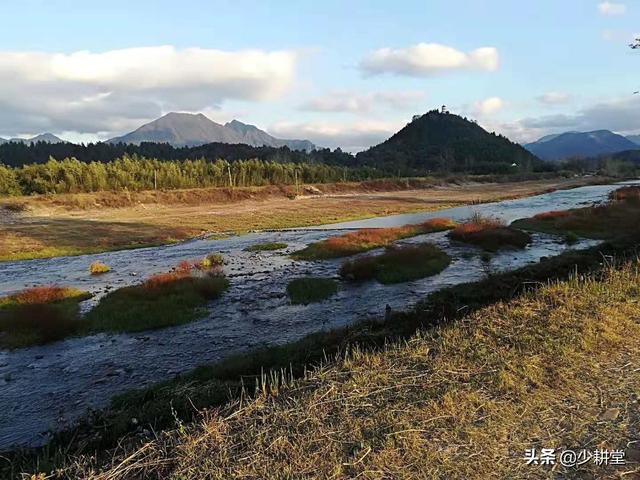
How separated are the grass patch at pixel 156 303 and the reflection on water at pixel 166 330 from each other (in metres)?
0.71

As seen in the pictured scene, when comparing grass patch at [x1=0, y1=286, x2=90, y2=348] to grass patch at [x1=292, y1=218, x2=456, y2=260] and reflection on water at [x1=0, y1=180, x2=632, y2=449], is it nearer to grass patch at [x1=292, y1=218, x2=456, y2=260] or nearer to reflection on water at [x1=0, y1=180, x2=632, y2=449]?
reflection on water at [x1=0, y1=180, x2=632, y2=449]

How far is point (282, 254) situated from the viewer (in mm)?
36844

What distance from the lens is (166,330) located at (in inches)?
750

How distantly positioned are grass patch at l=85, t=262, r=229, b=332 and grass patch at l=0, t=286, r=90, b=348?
0.93 meters

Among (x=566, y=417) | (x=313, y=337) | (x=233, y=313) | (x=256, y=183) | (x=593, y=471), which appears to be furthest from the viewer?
(x=256, y=183)

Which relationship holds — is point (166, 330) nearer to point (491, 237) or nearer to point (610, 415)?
point (610, 415)

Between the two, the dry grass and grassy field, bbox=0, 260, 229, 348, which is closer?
the dry grass

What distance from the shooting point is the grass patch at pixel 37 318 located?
18234 millimetres

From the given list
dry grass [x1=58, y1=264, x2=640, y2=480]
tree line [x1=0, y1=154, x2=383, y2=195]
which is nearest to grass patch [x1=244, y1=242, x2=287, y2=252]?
dry grass [x1=58, y1=264, x2=640, y2=480]

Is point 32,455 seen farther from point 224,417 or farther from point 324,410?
point 324,410

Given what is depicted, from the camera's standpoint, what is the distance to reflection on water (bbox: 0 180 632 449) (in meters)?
12.8

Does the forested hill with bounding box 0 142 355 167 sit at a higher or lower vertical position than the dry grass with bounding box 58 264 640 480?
higher

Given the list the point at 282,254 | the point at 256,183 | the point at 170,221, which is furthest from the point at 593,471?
the point at 256,183

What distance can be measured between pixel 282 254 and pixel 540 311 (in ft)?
91.5
